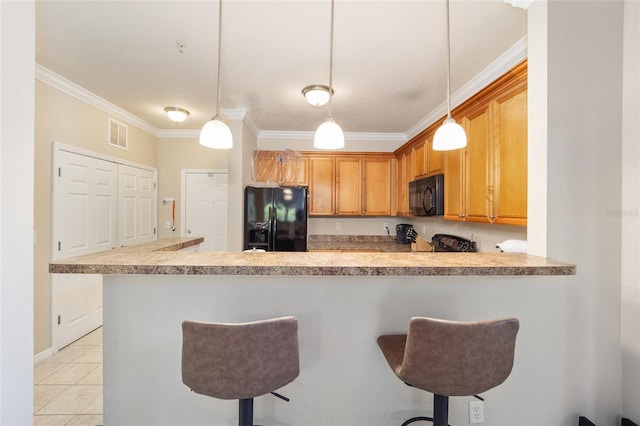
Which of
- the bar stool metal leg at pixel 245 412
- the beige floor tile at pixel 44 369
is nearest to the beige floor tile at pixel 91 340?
the beige floor tile at pixel 44 369

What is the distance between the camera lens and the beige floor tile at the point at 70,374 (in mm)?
2340

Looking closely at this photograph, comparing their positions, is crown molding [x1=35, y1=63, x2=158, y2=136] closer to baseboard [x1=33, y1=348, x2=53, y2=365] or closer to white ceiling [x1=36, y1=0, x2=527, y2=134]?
white ceiling [x1=36, y1=0, x2=527, y2=134]

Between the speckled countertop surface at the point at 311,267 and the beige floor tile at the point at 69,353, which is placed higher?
the speckled countertop surface at the point at 311,267

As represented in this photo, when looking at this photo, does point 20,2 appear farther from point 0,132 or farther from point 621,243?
point 621,243

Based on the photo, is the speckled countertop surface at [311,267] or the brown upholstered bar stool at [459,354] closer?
the brown upholstered bar stool at [459,354]

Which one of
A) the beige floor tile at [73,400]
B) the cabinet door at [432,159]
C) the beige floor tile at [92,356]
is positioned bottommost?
the beige floor tile at [73,400]

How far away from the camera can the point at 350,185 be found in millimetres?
4289

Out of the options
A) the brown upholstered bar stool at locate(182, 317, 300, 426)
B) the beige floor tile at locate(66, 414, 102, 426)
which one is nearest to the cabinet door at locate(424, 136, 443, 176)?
the brown upholstered bar stool at locate(182, 317, 300, 426)

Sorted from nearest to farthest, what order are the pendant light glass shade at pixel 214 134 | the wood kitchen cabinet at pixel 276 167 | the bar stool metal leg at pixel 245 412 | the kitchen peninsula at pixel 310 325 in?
the bar stool metal leg at pixel 245 412, the kitchen peninsula at pixel 310 325, the pendant light glass shade at pixel 214 134, the wood kitchen cabinet at pixel 276 167

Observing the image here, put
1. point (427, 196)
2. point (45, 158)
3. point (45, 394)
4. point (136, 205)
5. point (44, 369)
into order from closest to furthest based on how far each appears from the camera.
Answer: point (45, 394), point (44, 369), point (45, 158), point (427, 196), point (136, 205)

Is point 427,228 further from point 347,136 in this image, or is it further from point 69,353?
point 69,353

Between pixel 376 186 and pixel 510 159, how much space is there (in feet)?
7.93

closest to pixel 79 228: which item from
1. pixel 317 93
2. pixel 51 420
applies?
pixel 51 420

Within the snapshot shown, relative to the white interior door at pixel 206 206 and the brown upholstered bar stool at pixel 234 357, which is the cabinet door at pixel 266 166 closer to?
the white interior door at pixel 206 206
